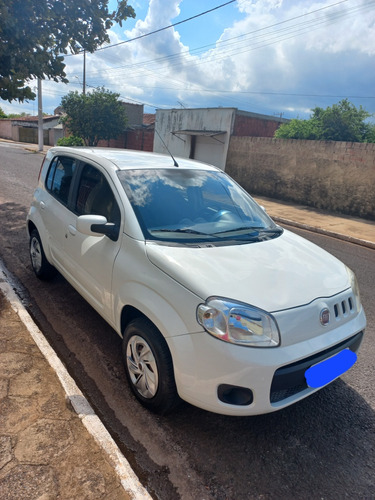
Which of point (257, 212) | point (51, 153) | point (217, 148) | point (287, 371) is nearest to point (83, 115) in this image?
point (217, 148)

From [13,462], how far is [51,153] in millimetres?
3429

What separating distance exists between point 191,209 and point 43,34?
6602 mm

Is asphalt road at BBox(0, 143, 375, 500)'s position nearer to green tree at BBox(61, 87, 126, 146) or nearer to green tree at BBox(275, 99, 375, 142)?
green tree at BBox(275, 99, 375, 142)

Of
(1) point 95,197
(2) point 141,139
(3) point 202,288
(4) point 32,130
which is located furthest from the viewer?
(4) point 32,130

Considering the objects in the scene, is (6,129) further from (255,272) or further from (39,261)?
(255,272)

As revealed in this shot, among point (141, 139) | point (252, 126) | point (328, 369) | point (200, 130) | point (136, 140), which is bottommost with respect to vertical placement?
point (328, 369)

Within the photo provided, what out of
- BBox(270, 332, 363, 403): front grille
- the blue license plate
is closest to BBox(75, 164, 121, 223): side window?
BBox(270, 332, 363, 403): front grille

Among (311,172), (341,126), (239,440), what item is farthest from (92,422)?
(341,126)

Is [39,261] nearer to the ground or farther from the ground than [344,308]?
nearer to the ground

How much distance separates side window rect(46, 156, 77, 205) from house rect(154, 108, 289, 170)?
41.3 ft

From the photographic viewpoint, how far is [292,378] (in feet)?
6.62

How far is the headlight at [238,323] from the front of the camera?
1.96 m

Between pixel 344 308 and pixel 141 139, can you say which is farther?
pixel 141 139

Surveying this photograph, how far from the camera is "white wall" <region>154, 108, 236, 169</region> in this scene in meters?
17.1
